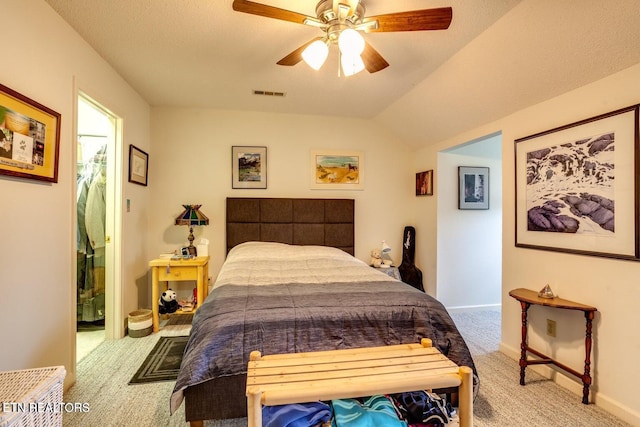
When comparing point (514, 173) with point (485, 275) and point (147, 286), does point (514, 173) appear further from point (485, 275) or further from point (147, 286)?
point (147, 286)

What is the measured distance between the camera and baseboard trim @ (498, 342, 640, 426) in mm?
1757

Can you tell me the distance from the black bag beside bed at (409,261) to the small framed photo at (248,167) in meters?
2.03

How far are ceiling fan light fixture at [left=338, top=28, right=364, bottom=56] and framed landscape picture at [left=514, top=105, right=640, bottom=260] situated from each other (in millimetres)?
1654

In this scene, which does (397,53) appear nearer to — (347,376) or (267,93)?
(267,93)

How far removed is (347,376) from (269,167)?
2.91m

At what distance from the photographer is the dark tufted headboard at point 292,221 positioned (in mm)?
3598

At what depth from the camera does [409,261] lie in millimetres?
3957

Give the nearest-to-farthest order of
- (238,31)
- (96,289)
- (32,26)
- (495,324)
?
(32,26) < (238,31) < (96,289) < (495,324)

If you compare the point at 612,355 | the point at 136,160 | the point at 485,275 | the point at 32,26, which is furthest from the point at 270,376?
the point at 485,275

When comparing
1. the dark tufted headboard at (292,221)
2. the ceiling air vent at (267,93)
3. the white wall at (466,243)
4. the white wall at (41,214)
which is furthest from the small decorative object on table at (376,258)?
the white wall at (41,214)

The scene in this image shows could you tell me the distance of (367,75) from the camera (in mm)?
2738

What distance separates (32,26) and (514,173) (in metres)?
3.56

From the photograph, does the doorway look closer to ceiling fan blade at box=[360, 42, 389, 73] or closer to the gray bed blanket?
the gray bed blanket

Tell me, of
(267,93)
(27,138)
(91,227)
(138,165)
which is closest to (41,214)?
(27,138)
